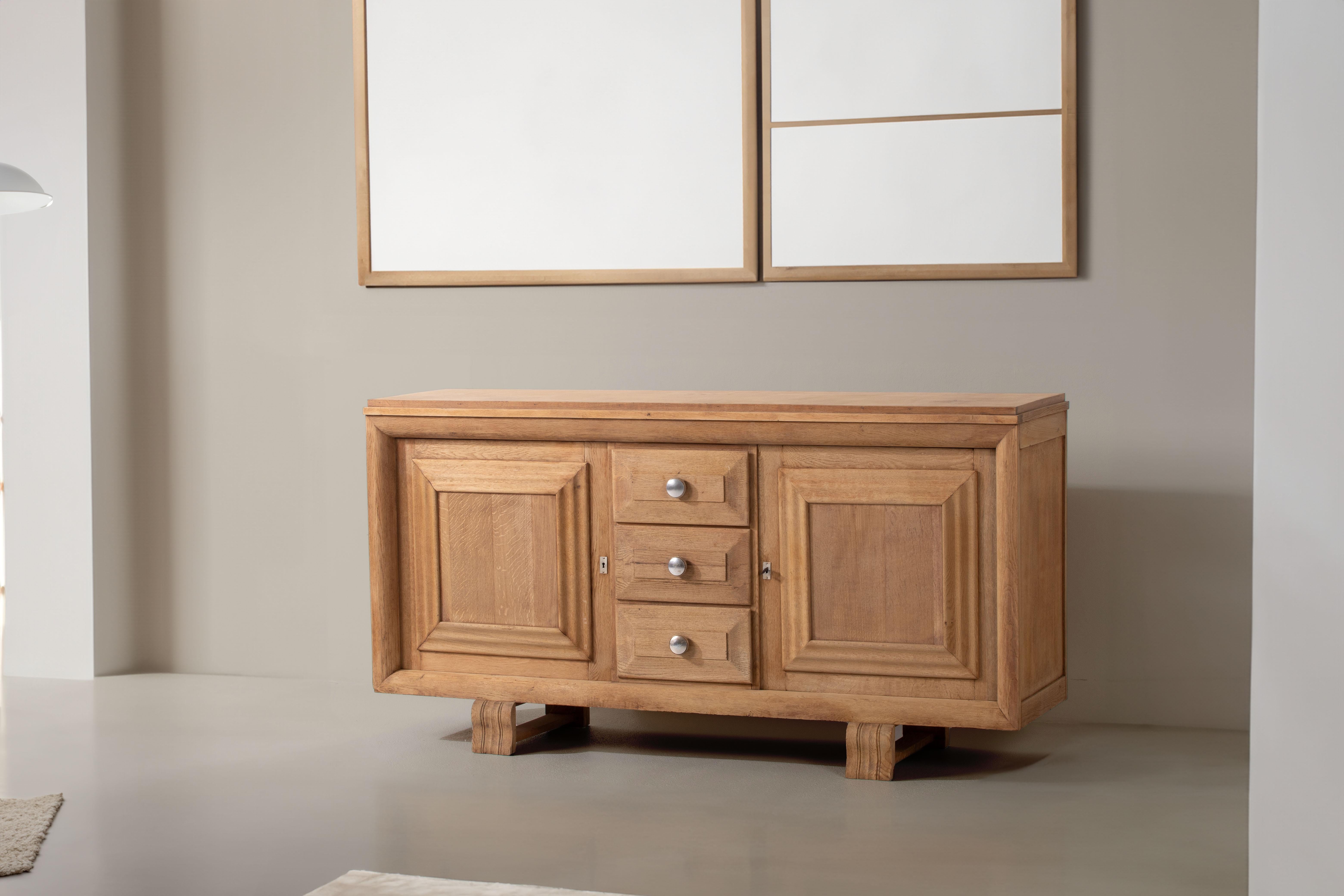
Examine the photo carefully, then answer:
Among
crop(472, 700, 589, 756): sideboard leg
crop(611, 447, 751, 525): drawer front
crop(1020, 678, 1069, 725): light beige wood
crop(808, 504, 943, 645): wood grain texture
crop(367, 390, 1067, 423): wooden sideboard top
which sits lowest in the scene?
crop(472, 700, 589, 756): sideboard leg

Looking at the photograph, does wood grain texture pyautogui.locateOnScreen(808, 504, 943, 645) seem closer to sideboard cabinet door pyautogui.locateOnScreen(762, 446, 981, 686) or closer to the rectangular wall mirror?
sideboard cabinet door pyautogui.locateOnScreen(762, 446, 981, 686)

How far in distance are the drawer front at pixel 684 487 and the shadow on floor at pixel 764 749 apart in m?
0.54

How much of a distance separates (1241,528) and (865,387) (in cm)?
90

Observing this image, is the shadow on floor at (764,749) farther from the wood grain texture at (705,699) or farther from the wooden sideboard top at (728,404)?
the wooden sideboard top at (728,404)

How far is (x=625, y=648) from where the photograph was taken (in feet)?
9.80

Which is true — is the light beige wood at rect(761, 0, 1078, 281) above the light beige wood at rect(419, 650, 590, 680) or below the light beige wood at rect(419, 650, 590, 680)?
above

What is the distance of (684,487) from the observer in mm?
2930

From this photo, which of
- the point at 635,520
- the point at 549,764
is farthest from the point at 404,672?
the point at 635,520

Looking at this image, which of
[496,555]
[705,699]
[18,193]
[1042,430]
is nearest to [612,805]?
[705,699]

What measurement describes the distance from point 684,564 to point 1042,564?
718 mm

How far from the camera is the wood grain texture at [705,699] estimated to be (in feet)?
9.18

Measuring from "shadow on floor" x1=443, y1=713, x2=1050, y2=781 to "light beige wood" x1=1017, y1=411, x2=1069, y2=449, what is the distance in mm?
675

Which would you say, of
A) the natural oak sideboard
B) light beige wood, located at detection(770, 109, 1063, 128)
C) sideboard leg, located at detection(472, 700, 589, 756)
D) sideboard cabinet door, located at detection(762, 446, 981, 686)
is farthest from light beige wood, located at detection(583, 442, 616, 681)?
light beige wood, located at detection(770, 109, 1063, 128)

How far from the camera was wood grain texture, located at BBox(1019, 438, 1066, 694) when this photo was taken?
2799 millimetres
